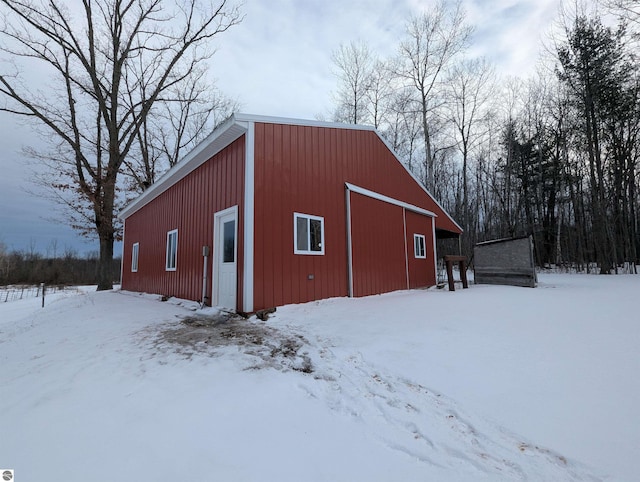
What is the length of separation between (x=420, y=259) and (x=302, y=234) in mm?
6106

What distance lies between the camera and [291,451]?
1.67 meters

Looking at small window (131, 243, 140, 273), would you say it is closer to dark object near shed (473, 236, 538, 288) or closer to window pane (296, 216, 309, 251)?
window pane (296, 216, 309, 251)

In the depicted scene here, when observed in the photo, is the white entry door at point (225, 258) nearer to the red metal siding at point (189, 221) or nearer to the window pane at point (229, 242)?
the window pane at point (229, 242)

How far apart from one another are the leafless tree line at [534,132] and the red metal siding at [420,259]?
272 inches

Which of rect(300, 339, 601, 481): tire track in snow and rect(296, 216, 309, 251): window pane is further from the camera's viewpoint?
rect(296, 216, 309, 251): window pane

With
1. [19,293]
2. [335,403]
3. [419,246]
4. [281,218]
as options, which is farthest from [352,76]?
[19,293]

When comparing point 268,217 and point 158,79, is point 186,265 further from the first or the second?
point 158,79

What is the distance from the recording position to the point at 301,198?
250 inches

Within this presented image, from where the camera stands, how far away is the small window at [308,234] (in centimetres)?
615

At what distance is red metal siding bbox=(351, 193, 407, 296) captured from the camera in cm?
760

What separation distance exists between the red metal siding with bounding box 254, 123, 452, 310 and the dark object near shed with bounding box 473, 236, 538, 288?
457cm

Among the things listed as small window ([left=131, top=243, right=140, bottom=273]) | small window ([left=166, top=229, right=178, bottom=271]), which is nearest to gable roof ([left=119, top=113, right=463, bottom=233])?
small window ([left=166, top=229, right=178, bottom=271])

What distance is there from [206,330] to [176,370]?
1.61 metres

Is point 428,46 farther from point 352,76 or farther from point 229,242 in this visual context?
point 229,242
